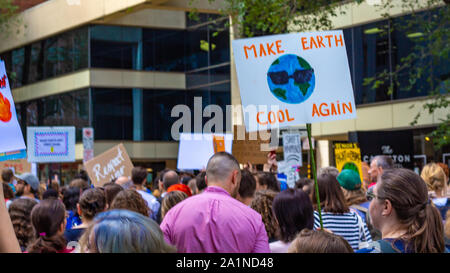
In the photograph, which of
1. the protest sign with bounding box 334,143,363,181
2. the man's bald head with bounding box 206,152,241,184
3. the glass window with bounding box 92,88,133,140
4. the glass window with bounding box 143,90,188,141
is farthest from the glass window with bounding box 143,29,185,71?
the man's bald head with bounding box 206,152,241,184

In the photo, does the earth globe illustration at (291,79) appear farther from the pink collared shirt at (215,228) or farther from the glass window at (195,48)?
the glass window at (195,48)

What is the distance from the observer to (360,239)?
6316 millimetres

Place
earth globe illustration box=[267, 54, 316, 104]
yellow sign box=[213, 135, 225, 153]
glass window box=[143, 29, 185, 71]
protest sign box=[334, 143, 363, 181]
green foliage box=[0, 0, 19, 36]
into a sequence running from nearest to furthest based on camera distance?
earth globe illustration box=[267, 54, 316, 104], protest sign box=[334, 143, 363, 181], yellow sign box=[213, 135, 225, 153], green foliage box=[0, 0, 19, 36], glass window box=[143, 29, 185, 71]

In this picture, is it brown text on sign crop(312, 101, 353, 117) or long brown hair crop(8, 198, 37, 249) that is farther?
brown text on sign crop(312, 101, 353, 117)

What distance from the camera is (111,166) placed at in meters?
13.5

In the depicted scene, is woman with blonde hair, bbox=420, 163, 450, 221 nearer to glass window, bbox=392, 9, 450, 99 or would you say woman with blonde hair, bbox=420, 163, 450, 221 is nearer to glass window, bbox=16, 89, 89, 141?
glass window, bbox=392, 9, 450, 99

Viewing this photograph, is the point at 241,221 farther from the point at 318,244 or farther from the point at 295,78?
the point at 295,78

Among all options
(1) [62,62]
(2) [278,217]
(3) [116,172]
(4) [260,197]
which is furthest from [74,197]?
(1) [62,62]

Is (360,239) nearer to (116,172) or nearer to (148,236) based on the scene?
(148,236)

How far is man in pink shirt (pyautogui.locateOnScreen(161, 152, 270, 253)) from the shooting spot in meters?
4.53

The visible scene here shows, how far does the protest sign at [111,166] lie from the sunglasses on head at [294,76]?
7.28 m

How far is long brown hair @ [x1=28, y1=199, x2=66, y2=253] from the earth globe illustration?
2.21 meters

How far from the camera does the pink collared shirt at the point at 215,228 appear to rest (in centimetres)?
453
